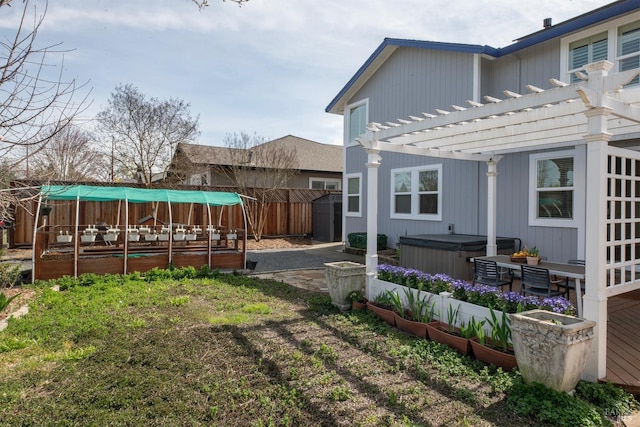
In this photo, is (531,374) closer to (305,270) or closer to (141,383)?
(141,383)

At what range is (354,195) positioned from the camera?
511 inches

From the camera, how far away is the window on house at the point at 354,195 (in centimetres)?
1266

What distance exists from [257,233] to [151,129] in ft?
19.6

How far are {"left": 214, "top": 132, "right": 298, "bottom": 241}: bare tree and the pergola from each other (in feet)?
30.1

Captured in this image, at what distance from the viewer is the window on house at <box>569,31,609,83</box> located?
22.4 ft

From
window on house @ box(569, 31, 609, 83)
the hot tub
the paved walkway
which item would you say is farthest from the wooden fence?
window on house @ box(569, 31, 609, 83)

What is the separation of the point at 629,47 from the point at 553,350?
6327 millimetres

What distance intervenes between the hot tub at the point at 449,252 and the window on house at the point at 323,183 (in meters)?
13.1

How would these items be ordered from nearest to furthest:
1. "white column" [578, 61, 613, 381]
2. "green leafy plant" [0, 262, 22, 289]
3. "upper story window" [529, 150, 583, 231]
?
"white column" [578, 61, 613, 381] → "green leafy plant" [0, 262, 22, 289] → "upper story window" [529, 150, 583, 231]

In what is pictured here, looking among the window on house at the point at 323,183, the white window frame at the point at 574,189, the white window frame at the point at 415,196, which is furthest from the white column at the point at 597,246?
the window on house at the point at 323,183

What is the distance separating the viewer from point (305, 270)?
31.3 feet

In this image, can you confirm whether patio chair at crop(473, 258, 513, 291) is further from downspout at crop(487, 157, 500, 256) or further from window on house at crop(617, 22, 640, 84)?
window on house at crop(617, 22, 640, 84)

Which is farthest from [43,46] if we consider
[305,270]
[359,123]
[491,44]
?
[359,123]

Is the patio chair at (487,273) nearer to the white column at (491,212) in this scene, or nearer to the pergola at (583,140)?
the pergola at (583,140)
